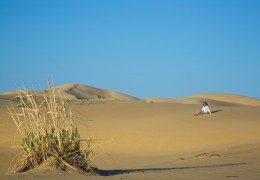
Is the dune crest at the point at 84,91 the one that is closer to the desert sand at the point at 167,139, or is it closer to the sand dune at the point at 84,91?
the sand dune at the point at 84,91

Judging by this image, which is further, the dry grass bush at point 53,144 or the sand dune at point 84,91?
the sand dune at point 84,91

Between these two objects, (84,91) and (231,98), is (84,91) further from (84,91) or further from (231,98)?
(231,98)

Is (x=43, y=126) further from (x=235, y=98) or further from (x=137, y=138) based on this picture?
(x=235, y=98)

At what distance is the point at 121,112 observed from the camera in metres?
26.1

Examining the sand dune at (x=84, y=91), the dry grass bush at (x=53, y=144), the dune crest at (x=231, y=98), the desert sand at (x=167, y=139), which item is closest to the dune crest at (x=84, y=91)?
the sand dune at (x=84, y=91)

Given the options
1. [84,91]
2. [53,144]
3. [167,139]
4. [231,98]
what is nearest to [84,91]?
[84,91]

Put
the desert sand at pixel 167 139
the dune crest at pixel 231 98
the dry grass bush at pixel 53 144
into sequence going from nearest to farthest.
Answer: the dry grass bush at pixel 53 144 < the desert sand at pixel 167 139 < the dune crest at pixel 231 98

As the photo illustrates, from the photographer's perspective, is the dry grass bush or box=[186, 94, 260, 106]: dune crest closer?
the dry grass bush

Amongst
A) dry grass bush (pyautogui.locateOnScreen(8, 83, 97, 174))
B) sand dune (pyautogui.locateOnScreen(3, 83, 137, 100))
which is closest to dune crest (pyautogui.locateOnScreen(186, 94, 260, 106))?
sand dune (pyautogui.locateOnScreen(3, 83, 137, 100))

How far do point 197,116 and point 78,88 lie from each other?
154 ft

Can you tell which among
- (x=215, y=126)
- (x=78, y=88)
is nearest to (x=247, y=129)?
(x=215, y=126)

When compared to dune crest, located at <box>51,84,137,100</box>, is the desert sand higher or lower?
lower

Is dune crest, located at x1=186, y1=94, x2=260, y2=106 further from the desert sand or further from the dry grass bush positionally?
the dry grass bush

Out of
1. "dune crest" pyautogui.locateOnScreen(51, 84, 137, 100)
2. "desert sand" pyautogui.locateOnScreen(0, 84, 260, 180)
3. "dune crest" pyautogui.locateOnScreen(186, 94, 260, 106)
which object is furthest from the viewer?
"dune crest" pyautogui.locateOnScreen(51, 84, 137, 100)
